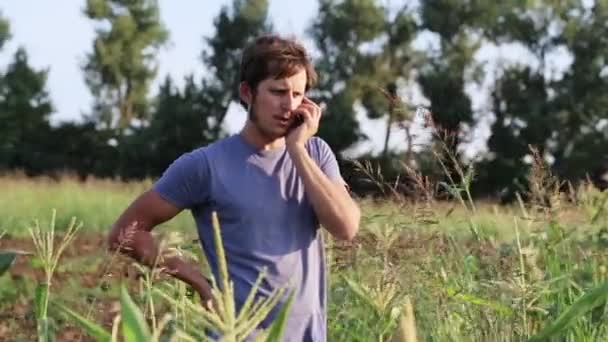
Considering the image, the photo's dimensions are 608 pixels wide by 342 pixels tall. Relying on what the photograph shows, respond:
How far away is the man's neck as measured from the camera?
8.93ft

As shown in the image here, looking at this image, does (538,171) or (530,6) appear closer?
(538,171)

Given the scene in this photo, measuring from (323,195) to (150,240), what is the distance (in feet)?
1.36

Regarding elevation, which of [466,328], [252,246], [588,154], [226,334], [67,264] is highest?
[226,334]

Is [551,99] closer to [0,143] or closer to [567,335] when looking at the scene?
[0,143]

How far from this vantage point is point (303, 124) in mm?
2590

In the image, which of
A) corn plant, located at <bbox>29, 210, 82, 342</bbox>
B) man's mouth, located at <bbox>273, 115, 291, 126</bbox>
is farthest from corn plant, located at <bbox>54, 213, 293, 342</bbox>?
man's mouth, located at <bbox>273, 115, 291, 126</bbox>

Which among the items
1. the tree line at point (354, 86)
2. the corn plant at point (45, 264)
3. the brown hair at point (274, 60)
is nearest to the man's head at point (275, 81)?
the brown hair at point (274, 60)

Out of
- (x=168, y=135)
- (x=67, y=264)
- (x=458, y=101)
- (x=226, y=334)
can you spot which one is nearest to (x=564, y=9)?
(x=458, y=101)

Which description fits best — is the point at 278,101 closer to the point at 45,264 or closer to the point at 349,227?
the point at 349,227

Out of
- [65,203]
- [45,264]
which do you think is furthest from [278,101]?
Result: [65,203]

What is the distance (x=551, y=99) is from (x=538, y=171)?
82.8 feet

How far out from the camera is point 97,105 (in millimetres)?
34188

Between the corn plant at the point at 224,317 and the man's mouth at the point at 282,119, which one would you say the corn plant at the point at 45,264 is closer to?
the corn plant at the point at 224,317

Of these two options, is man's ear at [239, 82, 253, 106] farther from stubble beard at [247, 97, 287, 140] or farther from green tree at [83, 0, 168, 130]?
green tree at [83, 0, 168, 130]
